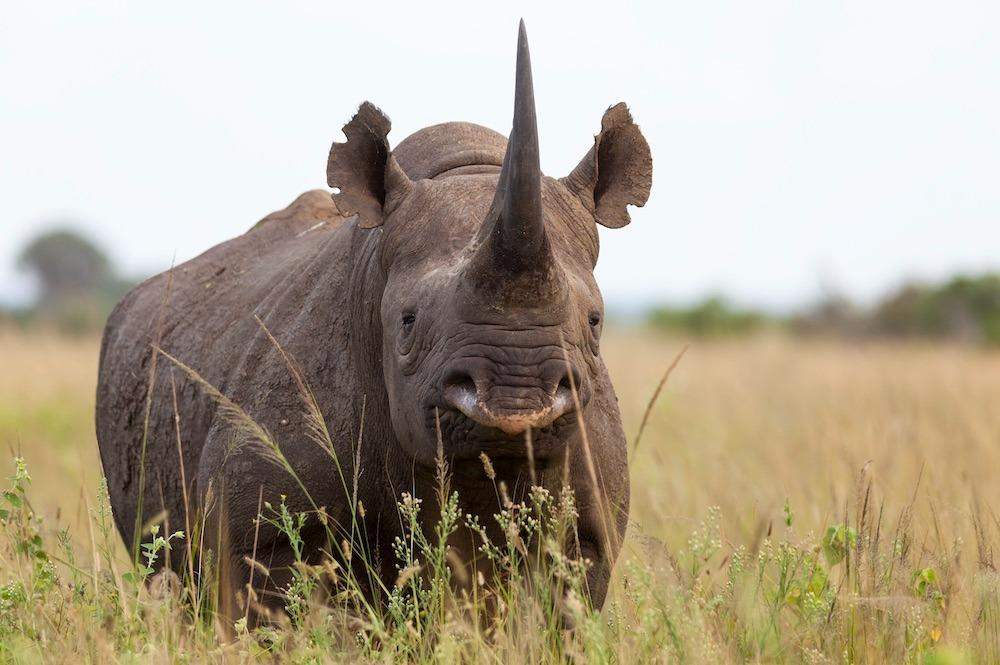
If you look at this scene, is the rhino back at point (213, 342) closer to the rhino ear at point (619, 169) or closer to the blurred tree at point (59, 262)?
the rhino ear at point (619, 169)

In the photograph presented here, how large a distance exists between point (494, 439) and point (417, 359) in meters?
0.52

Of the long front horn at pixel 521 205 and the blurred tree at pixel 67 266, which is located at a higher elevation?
the long front horn at pixel 521 205

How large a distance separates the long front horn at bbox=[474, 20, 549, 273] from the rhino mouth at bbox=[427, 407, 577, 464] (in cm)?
44

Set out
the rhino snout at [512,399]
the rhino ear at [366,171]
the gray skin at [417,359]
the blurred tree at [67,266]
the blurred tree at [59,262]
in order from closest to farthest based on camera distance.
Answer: the rhino snout at [512,399]
the gray skin at [417,359]
the rhino ear at [366,171]
the blurred tree at [67,266]
the blurred tree at [59,262]

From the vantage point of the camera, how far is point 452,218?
4.57m

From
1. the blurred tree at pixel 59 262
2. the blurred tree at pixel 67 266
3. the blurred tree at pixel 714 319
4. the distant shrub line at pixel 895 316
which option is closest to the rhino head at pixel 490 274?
the distant shrub line at pixel 895 316

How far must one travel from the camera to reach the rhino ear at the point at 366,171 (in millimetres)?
4859

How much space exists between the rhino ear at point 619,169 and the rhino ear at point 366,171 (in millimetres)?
718

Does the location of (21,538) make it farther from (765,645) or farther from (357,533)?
(765,645)

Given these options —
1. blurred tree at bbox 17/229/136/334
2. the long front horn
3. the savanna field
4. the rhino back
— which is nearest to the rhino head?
the long front horn

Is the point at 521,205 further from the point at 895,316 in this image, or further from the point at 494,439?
the point at 895,316

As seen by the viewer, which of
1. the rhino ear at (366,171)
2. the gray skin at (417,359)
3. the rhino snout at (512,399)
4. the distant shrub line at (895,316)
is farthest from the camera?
the distant shrub line at (895,316)

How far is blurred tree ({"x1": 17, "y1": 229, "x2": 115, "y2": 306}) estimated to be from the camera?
187 ft

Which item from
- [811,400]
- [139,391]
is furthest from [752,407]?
[139,391]
